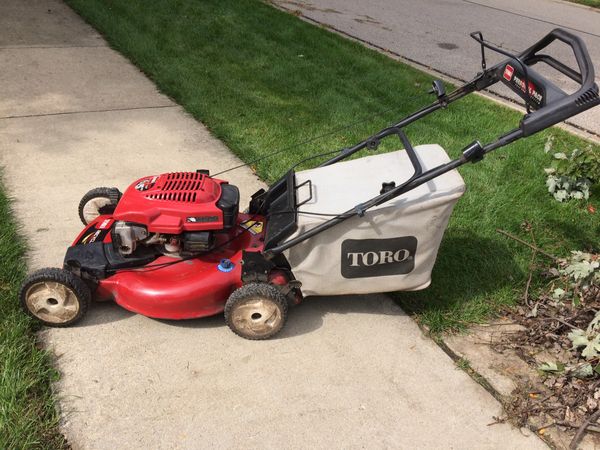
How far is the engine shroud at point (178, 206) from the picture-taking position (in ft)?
7.96

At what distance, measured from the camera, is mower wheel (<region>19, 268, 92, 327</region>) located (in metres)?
2.41

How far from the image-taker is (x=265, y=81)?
18.0ft

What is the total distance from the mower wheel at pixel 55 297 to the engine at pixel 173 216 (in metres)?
0.24

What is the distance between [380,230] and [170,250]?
36.0 inches

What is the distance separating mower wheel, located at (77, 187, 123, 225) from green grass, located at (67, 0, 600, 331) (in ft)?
3.87

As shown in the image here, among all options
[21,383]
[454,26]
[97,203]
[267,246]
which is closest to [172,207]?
[267,246]

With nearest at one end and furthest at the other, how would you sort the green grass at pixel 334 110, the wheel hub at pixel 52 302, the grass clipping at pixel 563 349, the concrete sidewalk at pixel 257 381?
the concrete sidewalk at pixel 257 381 → the grass clipping at pixel 563 349 → the wheel hub at pixel 52 302 → the green grass at pixel 334 110

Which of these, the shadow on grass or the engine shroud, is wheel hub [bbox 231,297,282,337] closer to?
the engine shroud

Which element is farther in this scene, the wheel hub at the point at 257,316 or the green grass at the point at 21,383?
the wheel hub at the point at 257,316

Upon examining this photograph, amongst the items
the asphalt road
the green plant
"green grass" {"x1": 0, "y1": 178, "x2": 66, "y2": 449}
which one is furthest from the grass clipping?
the asphalt road

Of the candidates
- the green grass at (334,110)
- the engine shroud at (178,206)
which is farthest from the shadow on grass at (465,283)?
the engine shroud at (178,206)

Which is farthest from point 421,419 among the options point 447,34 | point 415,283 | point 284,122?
point 447,34

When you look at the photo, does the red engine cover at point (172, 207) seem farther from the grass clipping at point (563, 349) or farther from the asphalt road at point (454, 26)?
the asphalt road at point (454, 26)

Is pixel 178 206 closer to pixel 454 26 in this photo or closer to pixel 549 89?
pixel 549 89
